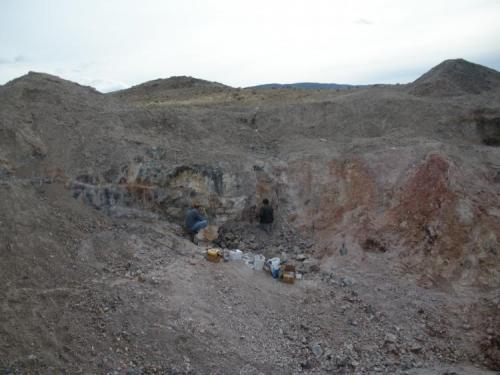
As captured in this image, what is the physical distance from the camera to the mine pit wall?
10.6m

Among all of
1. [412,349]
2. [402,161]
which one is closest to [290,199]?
[402,161]

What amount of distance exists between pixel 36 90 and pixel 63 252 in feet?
17.9

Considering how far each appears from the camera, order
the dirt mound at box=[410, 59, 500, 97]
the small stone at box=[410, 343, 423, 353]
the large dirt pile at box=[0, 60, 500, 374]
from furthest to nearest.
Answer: the dirt mound at box=[410, 59, 500, 97] → the small stone at box=[410, 343, 423, 353] → the large dirt pile at box=[0, 60, 500, 374]

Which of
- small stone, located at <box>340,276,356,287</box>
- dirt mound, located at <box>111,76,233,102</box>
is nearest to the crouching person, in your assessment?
small stone, located at <box>340,276,356,287</box>

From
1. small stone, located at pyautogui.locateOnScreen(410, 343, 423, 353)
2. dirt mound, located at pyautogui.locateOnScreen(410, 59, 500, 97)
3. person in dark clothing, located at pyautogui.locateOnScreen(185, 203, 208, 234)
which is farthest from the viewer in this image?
dirt mound, located at pyautogui.locateOnScreen(410, 59, 500, 97)

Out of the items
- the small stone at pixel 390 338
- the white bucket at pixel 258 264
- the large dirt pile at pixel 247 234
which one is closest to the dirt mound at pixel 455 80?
the large dirt pile at pixel 247 234

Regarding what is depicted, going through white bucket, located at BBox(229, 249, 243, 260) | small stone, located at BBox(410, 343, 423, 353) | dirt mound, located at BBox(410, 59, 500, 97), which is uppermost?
dirt mound, located at BBox(410, 59, 500, 97)

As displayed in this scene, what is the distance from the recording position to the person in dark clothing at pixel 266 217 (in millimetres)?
11930

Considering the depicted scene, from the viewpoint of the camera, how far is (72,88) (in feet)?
43.0

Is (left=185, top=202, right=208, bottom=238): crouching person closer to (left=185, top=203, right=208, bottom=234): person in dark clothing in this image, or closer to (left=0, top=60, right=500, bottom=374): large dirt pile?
(left=185, top=203, right=208, bottom=234): person in dark clothing

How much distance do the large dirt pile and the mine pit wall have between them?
0.04 meters

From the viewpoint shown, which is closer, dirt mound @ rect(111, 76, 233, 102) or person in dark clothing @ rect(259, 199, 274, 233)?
person in dark clothing @ rect(259, 199, 274, 233)

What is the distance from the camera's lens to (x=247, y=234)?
39.1ft

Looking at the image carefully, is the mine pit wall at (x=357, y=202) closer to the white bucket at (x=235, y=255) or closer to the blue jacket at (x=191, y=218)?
the blue jacket at (x=191, y=218)
